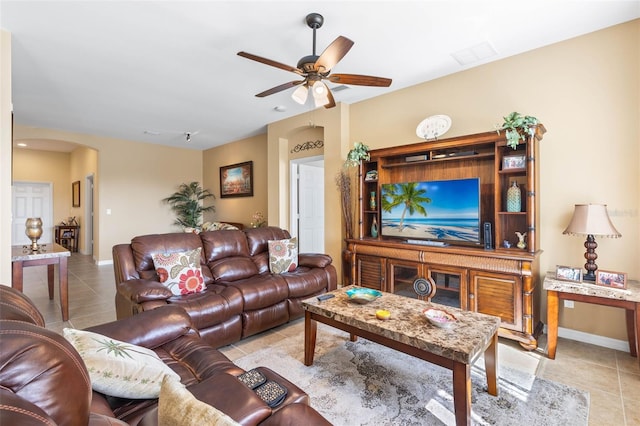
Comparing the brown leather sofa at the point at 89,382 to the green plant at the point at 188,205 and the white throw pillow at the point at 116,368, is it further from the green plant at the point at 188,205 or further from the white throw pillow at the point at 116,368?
the green plant at the point at 188,205

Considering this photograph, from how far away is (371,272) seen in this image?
3740 millimetres

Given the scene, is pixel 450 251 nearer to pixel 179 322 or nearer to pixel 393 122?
pixel 393 122

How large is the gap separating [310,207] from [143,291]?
3.80 m

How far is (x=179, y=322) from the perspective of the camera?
1.81 metres

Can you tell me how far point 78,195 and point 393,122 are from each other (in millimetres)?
A: 8327

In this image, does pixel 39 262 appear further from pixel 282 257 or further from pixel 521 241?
pixel 521 241

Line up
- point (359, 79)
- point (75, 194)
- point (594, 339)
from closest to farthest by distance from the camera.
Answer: point (359, 79) → point (594, 339) → point (75, 194)

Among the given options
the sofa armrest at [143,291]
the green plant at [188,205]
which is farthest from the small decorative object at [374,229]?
the green plant at [188,205]

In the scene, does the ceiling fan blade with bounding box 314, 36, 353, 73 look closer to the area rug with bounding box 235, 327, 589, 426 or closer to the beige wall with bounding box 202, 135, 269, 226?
the area rug with bounding box 235, 327, 589, 426

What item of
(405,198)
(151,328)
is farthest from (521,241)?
(151,328)

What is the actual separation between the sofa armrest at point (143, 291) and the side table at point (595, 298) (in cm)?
310

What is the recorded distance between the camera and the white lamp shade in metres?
2.41

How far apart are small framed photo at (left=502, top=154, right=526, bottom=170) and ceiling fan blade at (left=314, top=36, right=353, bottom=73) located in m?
1.91

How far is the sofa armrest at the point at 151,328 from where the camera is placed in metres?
1.56
